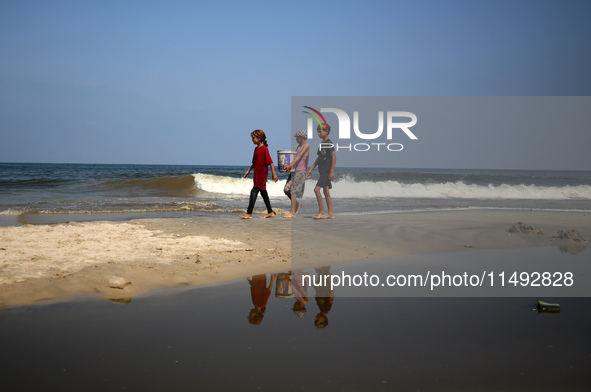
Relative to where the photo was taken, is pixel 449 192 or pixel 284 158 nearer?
pixel 284 158

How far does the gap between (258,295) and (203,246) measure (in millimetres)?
2301

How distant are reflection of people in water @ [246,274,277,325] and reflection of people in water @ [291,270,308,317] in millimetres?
229

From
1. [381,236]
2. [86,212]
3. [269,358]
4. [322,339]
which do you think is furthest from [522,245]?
[86,212]

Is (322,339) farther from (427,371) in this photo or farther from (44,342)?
(44,342)

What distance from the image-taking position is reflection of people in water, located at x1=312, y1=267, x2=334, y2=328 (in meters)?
3.21

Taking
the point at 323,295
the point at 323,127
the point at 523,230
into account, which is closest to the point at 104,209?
the point at 323,127

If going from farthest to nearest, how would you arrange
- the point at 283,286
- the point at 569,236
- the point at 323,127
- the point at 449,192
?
the point at 449,192, the point at 323,127, the point at 569,236, the point at 283,286

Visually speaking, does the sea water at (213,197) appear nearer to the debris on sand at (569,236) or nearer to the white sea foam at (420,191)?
the white sea foam at (420,191)

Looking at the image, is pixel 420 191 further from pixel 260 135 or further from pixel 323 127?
pixel 260 135

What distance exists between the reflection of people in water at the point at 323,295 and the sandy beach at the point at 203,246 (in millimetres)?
476

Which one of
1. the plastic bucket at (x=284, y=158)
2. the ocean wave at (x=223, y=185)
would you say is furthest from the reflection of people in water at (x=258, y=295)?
the ocean wave at (x=223, y=185)

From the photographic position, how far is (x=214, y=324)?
310 cm

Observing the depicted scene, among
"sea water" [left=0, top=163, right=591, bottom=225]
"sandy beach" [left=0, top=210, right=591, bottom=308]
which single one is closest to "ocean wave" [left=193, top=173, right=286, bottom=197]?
"sea water" [left=0, top=163, right=591, bottom=225]

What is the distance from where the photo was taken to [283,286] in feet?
13.8
